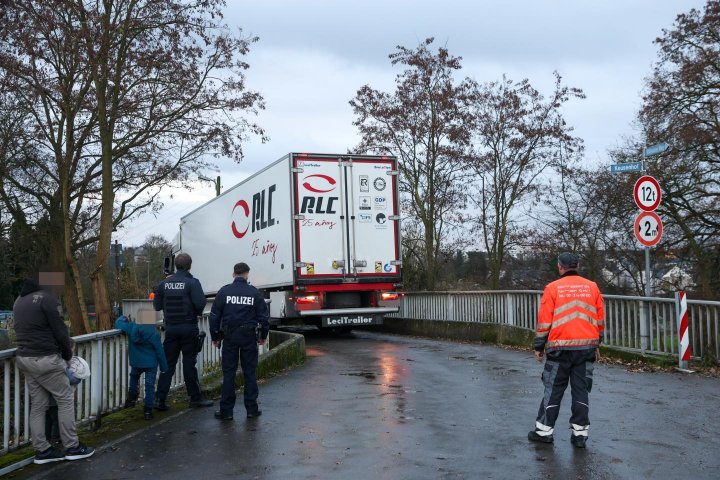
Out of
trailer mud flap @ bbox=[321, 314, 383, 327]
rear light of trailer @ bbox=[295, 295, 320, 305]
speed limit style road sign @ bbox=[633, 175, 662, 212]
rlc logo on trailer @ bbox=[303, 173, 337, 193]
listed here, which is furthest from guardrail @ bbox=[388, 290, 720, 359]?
rlc logo on trailer @ bbox=[303, 173, 337, 193]

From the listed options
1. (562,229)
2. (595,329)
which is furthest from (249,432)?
(562,229)

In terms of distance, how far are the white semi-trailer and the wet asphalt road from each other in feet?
18.0

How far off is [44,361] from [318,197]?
10437 millimetres

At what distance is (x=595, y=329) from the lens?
6.62m

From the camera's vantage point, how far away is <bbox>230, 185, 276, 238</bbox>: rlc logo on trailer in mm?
17281

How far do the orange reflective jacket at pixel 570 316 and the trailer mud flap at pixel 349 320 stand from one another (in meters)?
10.2

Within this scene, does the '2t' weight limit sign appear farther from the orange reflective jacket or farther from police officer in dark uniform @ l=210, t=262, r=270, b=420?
police officer in dark uniform @ l=210, t=262, r=270, b=420

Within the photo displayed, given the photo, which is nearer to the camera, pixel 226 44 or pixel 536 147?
pixel 226 44

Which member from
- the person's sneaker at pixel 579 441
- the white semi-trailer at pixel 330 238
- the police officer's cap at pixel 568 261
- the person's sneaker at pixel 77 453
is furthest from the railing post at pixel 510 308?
the person's sneaker at pixel 77 453

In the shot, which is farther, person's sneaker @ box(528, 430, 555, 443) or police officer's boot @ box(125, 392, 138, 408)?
police officer's boot @ box(125, 392, 138, 408)

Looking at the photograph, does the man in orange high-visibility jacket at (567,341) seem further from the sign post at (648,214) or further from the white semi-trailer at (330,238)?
the white semi-trailer at (330,238)

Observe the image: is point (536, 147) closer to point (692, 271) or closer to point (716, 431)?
point (692, 271)

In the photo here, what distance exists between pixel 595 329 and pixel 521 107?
2180 centimetres

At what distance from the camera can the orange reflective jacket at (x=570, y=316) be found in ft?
21.5
